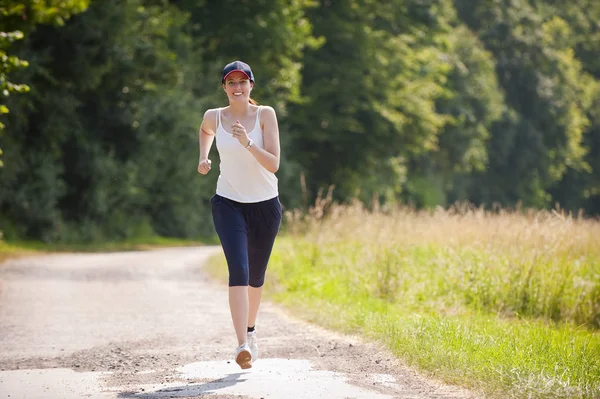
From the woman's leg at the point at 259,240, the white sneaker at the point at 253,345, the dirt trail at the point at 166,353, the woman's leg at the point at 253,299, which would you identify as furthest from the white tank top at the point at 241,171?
the dirt trail at the point at 166,353

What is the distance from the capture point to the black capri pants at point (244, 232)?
7559mm

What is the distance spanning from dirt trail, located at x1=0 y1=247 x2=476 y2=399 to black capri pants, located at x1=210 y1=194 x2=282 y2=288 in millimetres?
736

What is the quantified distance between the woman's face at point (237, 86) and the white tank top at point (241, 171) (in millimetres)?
164

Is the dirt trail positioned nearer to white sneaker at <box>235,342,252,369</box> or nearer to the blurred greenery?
white sneaker at <box>235,342,252,369</box>

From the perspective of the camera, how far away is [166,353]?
8.73 m

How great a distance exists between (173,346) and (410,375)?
255 centimetres

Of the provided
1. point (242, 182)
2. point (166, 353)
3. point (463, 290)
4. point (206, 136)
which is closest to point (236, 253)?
point (242, 182)

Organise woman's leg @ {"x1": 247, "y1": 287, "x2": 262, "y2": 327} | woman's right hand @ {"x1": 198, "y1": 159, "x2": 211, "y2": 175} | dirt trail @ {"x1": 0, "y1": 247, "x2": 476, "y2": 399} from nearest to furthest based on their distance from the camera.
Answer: dirt trail @ {"x1": 0, "y1": 247, "x2": 476, "y2": 399} → woman's right hand @ {"x1": 198, "y1": 159, "x2": 211, "y2": 175} → woman's leg @ {"x1": 247, "y1": 287, "x2": 262, "y2": 327}

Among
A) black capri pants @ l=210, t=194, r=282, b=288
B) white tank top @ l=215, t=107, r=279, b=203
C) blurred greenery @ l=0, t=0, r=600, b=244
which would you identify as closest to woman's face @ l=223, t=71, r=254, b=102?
white tank top @ l=215, t=107, r=279, b=203

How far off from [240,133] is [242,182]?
0.44 meters

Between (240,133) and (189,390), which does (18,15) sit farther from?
(189,390)

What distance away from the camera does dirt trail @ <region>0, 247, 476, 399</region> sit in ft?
22.6

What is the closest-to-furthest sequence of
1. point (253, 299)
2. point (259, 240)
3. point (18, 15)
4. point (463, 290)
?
point (259, 240) → point (253, 299) → point (463, 290) → point (18, 15)

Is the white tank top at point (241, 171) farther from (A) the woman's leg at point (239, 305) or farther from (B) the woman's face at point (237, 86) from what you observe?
(A) the woman's leg at point (239, 305)
